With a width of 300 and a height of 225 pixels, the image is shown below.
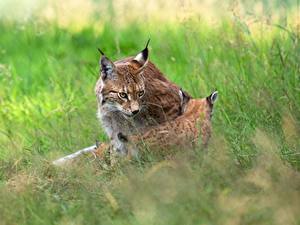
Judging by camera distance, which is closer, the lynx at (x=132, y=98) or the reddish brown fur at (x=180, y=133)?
the reddish brown fur at (x=180, y=133)

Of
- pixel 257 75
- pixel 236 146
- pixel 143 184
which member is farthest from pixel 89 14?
pixel 143 184

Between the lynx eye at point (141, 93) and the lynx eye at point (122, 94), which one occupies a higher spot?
the lynx eye at point (122, 94)

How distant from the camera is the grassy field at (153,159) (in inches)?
213

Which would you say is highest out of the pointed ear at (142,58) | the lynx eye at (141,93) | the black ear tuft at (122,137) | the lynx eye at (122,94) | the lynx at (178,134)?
the pointed ear at (142,58)

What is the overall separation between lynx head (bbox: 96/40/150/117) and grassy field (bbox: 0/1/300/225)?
532 millimetres

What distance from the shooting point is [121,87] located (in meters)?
7.55

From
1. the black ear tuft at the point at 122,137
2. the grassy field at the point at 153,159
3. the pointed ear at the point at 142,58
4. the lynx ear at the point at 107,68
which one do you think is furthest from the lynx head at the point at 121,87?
the grassy field at the point at 153,159

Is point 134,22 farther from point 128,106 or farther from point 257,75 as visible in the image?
point 128,106

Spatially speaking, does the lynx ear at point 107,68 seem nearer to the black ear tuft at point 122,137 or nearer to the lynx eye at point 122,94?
the lynx eye at point 122,94

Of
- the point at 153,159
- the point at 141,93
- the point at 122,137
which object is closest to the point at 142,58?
the point at 141,93

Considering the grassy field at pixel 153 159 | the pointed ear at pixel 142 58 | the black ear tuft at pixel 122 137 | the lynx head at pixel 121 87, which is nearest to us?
the grassy field at pixel 153 159

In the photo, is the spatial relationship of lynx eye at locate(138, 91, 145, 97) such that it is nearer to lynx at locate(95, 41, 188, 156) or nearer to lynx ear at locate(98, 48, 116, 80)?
lynx at locate(95, 41, 188, 156)

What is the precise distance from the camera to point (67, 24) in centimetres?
1230

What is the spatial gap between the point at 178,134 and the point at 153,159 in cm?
50
